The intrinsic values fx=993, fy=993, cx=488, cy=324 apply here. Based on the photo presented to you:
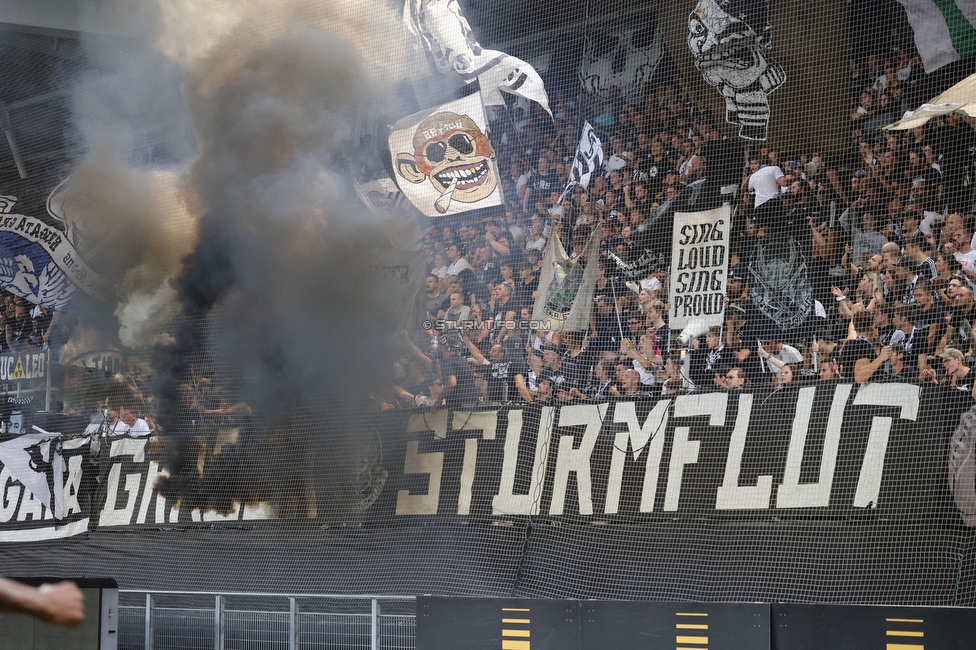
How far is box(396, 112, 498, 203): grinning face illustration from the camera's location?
35.8ft

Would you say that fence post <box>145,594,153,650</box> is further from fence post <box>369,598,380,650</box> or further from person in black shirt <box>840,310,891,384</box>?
person in black shirt <box>840,310,891,384</box>

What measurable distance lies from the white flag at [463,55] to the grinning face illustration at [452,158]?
0.45m

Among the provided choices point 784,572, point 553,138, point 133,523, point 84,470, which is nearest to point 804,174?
point 553,138

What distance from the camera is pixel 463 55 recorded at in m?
11.2

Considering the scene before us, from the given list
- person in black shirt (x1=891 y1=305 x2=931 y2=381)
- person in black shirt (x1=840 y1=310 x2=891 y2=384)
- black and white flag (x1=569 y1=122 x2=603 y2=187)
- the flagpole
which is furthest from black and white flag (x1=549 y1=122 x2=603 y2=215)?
person in black shirt (x1=891 y1=305 x2=931 y2=381)

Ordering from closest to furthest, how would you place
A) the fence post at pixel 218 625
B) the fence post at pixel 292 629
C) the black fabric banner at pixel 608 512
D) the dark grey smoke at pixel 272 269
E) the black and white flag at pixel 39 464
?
the black fabric banner at pixel 608 512, the fence post at pixel 292 629, the fence post at pixel 218 625, the dark grey smoke at pixel 272 269, the black and white flag at pixel 39 464

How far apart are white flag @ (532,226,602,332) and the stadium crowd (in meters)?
0.10

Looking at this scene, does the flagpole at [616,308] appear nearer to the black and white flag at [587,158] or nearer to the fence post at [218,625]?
the black and white flag at [587,158]

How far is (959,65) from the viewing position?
8500 mm

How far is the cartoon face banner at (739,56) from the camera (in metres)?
9.56

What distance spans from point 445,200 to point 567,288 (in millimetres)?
1993

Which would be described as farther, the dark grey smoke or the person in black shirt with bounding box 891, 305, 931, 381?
the dark grey smoke

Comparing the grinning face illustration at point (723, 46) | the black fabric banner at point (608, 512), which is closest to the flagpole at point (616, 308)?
the black fabric banner at point (608, 512)

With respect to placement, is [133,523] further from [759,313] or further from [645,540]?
[759,313]
